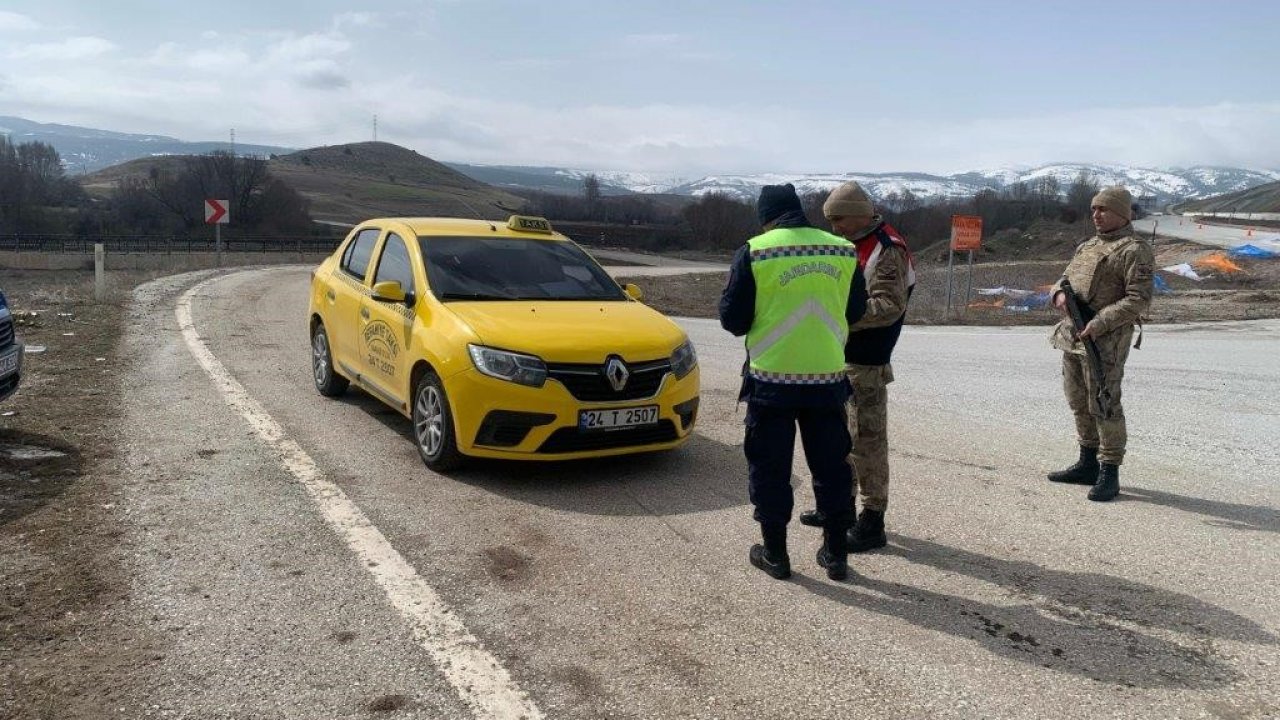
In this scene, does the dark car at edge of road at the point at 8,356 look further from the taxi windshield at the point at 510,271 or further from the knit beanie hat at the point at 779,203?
the knit beanie hat at the point at 779,203

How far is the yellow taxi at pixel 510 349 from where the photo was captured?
5383 millimetres

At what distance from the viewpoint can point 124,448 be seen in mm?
5914

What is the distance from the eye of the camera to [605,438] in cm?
552

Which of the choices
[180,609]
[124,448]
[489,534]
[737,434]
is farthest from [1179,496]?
[124,448]

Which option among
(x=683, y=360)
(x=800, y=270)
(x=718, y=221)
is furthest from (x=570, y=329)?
(x=718, y=221)

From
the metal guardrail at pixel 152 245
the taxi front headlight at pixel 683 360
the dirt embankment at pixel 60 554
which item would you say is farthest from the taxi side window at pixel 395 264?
the metal guardrail at pixel 152 245

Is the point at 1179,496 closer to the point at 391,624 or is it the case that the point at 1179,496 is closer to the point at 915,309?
the point at 391,624

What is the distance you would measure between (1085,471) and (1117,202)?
5.56ft

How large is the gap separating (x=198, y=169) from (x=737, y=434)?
10838 cm

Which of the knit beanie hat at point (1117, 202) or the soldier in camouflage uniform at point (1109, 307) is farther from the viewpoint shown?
the knit beanie hat at point (1117, 202)

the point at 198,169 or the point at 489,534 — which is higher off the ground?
the point at 198,169

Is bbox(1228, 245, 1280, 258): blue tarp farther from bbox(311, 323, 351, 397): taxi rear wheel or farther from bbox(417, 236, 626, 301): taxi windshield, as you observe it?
bbox(311, 323, 351, 397): taxi rear wheel

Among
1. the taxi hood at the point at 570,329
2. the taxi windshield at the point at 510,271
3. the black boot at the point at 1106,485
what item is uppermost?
the taxi windshield at the point at 510,271

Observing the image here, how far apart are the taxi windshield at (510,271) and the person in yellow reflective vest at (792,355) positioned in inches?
107
